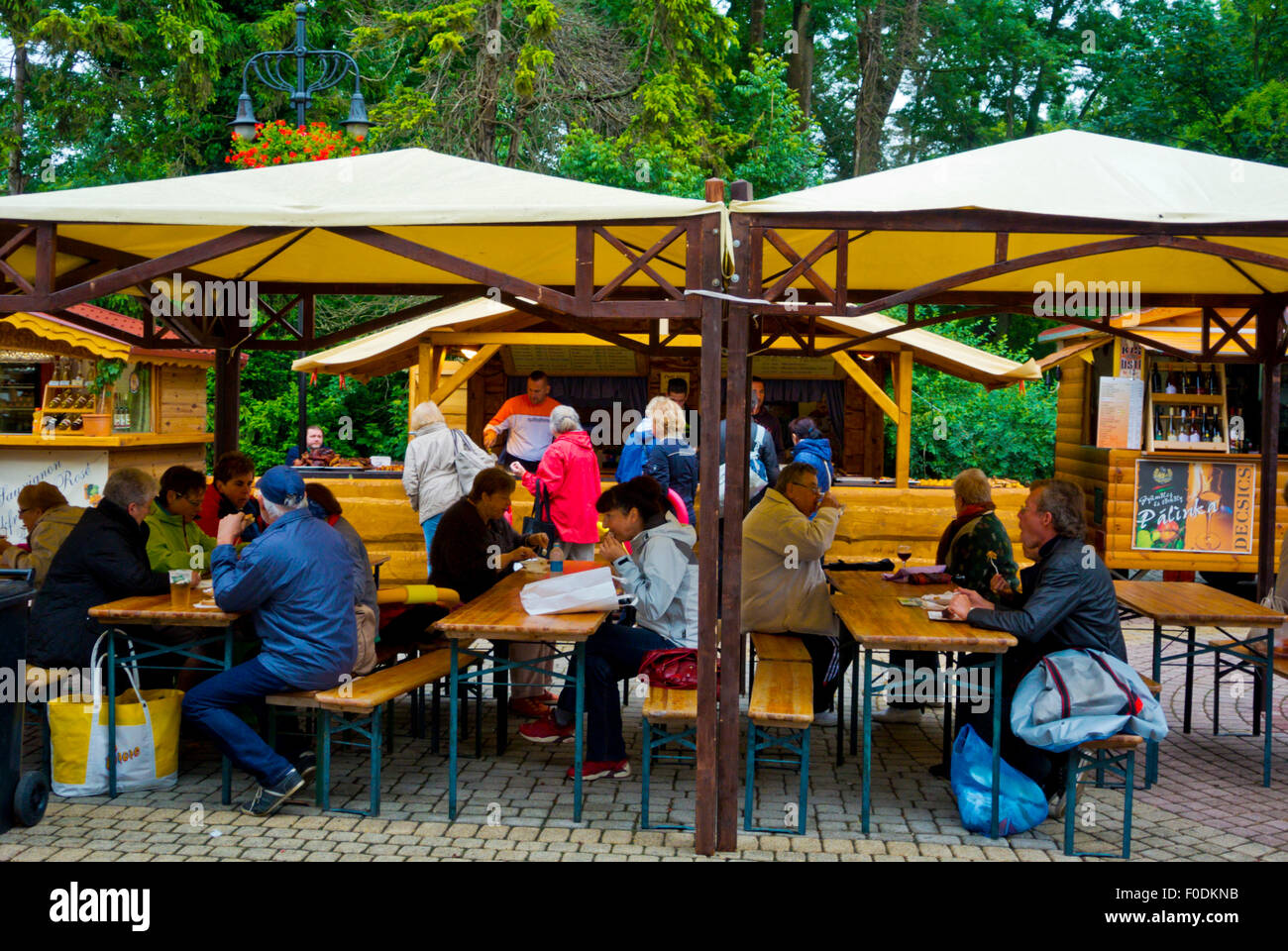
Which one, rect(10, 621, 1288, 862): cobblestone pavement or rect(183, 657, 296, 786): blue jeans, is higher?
rect(183, 657, 296, 786): blue jeans

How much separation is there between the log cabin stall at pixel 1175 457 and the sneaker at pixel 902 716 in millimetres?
5829

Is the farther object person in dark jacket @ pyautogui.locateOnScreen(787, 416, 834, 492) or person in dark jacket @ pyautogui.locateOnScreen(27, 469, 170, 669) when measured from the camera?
person in dark jacket @ pyautogui.locateOnScreen(787, 416, 834, 492)

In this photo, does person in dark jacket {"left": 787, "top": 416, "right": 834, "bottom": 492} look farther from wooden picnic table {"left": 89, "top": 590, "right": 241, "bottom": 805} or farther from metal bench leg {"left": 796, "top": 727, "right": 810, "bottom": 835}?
wooden picnic table {"left": 89, "top": 590, "right": 241, "bottom": 805}

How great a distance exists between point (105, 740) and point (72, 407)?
8395 mm

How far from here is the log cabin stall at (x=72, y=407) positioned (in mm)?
12451

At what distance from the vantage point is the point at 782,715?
16.7 feet

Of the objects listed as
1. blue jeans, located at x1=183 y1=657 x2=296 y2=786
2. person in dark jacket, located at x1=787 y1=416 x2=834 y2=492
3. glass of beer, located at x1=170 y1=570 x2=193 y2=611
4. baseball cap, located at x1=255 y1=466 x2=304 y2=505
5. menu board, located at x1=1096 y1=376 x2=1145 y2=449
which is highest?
menu board, located at x1=1096 y1=376 x2=1145 y2=449

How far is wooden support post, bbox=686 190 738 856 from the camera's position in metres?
5.01

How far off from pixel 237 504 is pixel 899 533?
25.2 ft

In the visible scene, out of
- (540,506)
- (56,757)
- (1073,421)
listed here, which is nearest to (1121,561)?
(1073,421)

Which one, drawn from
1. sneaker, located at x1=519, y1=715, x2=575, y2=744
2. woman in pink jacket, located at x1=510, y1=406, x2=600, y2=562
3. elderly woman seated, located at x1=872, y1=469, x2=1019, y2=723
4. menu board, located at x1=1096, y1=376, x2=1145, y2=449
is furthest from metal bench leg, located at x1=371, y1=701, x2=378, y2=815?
menu board, located at x1=1096, y1=376, x2=1145, y2=449

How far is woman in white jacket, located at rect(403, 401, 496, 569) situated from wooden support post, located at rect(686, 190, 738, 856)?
4770mm

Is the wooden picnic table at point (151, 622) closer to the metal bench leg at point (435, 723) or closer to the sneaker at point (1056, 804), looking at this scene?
the metal bench leg at point (435, 723)

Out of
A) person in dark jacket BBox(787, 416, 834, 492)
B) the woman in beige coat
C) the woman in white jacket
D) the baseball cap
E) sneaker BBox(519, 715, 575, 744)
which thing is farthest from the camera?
person in dark jacket BBox(787, 416, 834, 492)
